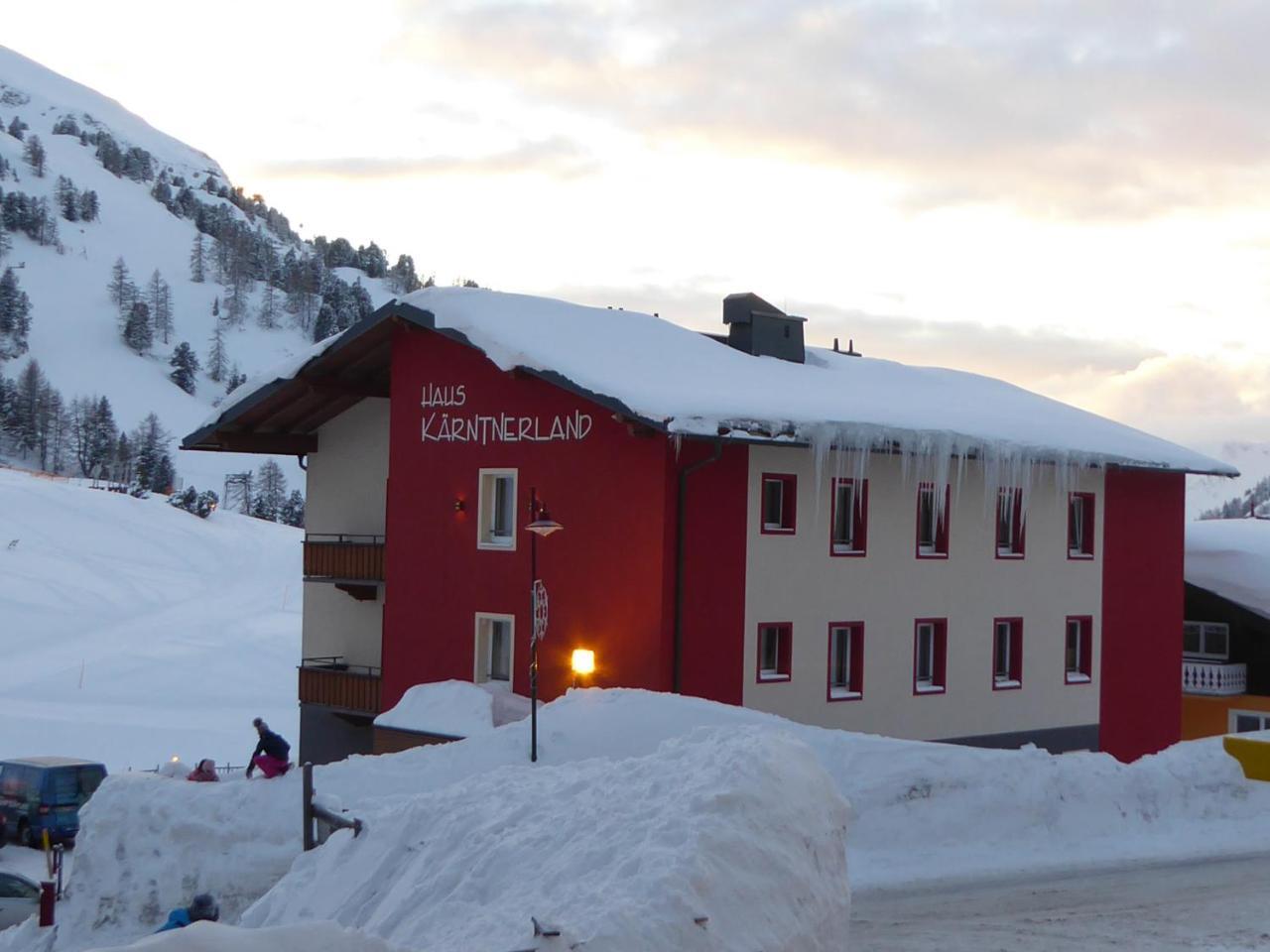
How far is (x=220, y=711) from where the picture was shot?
4553 centimetres

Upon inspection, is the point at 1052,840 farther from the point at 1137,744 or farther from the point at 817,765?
the point at 1137,744

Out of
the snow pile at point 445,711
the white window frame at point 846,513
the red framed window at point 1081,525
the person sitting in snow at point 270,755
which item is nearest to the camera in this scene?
the person sitting in snow at point 270,755

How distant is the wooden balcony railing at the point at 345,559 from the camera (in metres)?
26.1

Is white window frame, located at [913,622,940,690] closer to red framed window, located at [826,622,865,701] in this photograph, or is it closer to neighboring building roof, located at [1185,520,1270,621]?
red framed window, located at [826,622,865,701]

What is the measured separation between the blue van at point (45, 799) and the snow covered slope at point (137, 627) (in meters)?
9.31

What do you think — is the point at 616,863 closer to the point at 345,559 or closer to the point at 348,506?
the point at 345,559

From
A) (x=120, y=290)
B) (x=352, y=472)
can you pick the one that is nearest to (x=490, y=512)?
(x=352, y=472)

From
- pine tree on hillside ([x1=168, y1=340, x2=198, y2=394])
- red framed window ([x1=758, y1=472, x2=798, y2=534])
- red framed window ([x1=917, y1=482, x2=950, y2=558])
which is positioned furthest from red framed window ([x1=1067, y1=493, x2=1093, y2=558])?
pine tree on hillside ([x1=168, y1=340, x2=198, y2=394])

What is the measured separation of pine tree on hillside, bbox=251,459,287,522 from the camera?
115 m

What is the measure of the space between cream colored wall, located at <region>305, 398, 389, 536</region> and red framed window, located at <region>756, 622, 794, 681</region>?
28.2 ft

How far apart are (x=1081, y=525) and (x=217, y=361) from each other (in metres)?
160

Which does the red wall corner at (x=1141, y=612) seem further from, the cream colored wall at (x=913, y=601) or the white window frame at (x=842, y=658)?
the white window frame at (x=842, y=658)

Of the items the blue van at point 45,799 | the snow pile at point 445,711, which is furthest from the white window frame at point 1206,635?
the blue van at point 45,799

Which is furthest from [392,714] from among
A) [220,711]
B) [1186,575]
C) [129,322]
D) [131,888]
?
[129,322]
